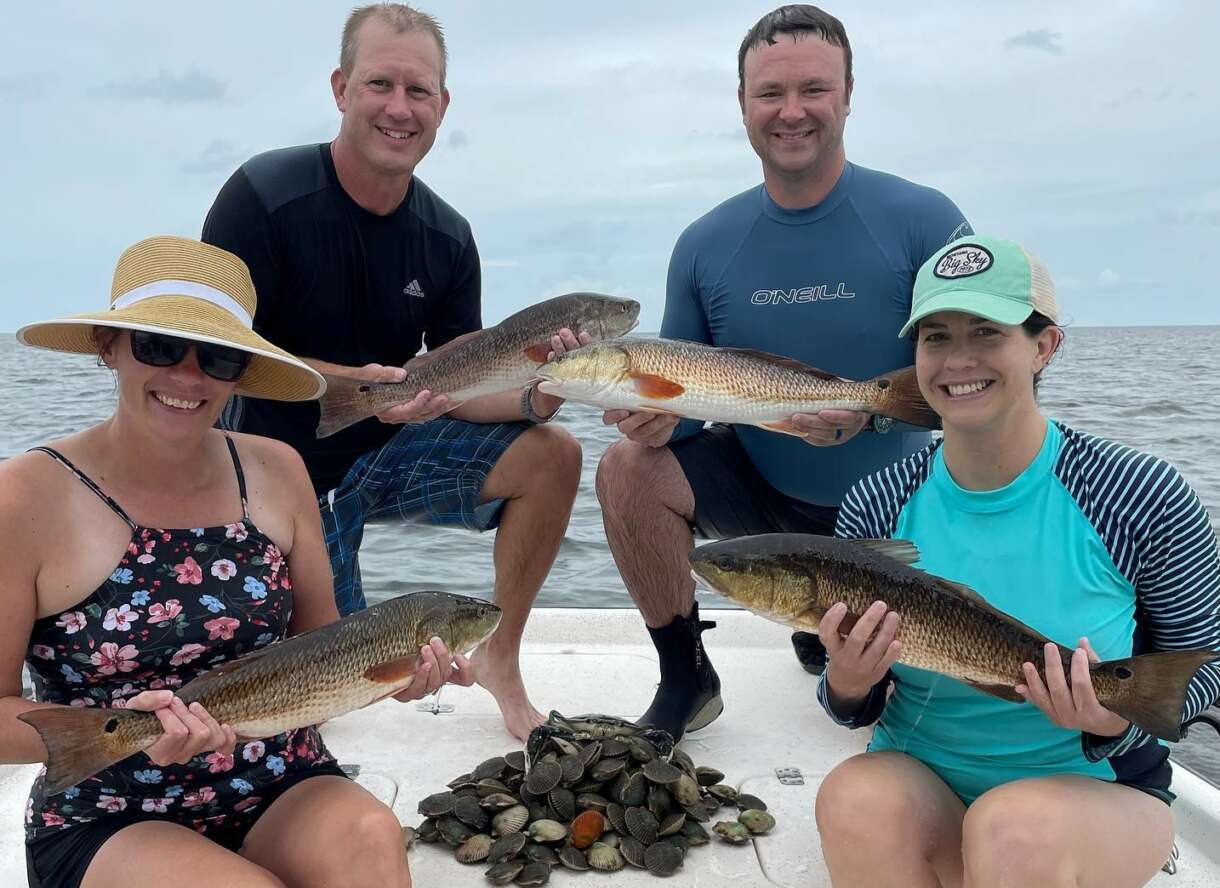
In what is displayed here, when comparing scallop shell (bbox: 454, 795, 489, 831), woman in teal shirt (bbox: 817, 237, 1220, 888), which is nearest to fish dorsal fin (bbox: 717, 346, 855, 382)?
woman in teal shirt (bbox: 817, 237, 1220, 888)

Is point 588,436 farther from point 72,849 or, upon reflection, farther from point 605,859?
point 72,849

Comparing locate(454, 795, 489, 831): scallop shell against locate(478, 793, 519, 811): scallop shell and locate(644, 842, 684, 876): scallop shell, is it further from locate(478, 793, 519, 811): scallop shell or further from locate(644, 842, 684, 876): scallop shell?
locate(644, 842, 684, 876): scallop shell

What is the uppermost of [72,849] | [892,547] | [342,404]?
[342,404]

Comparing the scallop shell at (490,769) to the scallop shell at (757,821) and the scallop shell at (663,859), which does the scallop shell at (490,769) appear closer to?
the scallop shell at (663,859)

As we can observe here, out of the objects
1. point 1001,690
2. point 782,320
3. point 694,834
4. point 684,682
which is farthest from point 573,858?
point 782,320

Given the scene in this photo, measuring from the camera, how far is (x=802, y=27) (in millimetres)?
4914

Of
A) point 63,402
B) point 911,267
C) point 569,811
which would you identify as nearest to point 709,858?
point 569,811

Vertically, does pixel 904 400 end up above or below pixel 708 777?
above

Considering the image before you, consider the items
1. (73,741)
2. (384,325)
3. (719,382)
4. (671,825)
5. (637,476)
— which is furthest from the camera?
(384,325)

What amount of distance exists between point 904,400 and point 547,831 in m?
2.07

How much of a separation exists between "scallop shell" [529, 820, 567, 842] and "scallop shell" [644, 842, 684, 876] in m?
0.29

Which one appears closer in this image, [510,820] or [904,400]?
[510,820]

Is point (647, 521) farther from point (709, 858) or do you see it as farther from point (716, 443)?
point (709, 858)

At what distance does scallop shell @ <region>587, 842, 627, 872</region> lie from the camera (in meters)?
3.53
